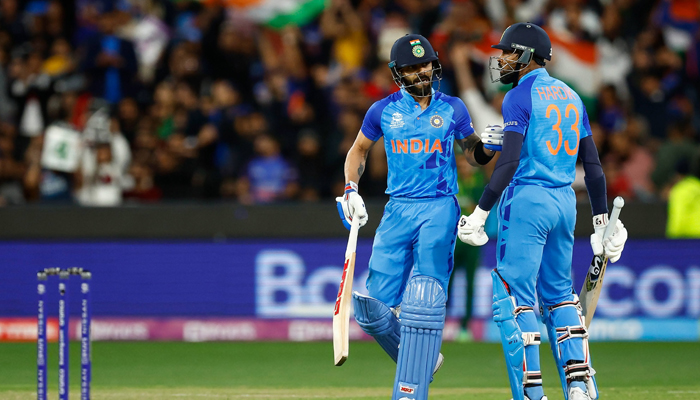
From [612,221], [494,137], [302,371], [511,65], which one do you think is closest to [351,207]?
[494,137]

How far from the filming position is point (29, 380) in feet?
29.1

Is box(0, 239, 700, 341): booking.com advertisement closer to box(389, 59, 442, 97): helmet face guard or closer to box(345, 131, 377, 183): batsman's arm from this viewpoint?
box(345, 131, 377, 183): batsman's arm

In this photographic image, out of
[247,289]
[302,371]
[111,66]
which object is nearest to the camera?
[302,371]

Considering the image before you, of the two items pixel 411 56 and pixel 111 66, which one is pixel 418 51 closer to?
pixel 411 56

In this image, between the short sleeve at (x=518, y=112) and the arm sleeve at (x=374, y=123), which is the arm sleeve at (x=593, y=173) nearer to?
the short sleeve at (x=518, y=112)

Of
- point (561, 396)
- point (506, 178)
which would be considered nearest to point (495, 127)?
point (506, 178)

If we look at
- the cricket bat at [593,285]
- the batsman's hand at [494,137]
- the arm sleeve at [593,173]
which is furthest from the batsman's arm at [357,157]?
the cricket bat at [593,285]

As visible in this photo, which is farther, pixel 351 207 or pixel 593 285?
pixel 593 285

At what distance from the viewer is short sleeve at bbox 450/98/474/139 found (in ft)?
21.8

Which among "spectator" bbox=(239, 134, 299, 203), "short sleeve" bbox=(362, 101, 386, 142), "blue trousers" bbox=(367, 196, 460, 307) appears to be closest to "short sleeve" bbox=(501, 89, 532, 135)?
"blue trousers" bbox=(367, 196, 460, 307)

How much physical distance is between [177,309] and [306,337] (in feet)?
4.96

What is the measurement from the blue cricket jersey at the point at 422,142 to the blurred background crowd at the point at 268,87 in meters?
4.90

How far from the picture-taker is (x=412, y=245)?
6.54 meters

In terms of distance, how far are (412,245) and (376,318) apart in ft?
1.69
